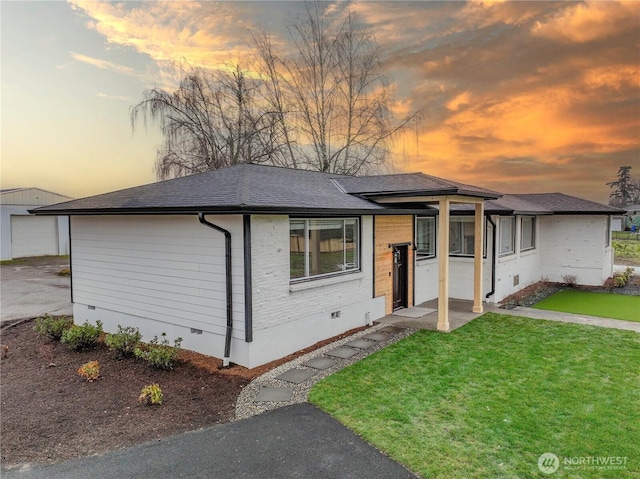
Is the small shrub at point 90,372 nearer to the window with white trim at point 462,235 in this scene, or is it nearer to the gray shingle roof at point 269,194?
the gray shingle roof at point 269,194

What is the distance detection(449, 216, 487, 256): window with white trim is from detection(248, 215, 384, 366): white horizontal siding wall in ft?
15.7

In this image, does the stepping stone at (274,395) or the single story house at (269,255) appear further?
the single story house at (269,255)

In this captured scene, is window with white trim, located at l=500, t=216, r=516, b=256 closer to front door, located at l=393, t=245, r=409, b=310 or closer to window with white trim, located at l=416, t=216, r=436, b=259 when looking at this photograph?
A: window with white trim, located at l=416, t=216, r=436, b=259

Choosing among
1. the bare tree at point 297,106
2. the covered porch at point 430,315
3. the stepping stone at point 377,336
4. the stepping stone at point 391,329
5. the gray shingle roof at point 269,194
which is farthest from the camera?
the bare tree at point 297,106

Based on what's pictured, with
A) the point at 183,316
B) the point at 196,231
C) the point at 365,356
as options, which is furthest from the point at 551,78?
the point at 183,316

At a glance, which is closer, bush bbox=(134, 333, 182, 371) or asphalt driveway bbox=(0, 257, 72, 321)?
bush bbox=(134, 333, 182, 371)

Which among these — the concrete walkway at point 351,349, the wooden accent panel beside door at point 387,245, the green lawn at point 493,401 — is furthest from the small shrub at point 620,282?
the wooden accent panel beside door at point 387,245

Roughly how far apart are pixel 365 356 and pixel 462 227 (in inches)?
275

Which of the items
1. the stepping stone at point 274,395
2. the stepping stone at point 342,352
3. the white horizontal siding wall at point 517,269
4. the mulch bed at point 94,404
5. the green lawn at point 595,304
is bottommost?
the mulch bed at point 94,404

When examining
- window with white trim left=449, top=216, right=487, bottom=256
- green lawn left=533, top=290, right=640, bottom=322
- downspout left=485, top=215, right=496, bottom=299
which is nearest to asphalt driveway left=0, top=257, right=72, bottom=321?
window with white trim left=449, top=216, right=487, bottom=256

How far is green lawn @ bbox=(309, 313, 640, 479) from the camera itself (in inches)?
170

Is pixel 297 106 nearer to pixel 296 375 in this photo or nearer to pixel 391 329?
pixel 391 329

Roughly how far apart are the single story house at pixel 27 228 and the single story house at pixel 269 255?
62.6 feet

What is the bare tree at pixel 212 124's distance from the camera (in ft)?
62.0
